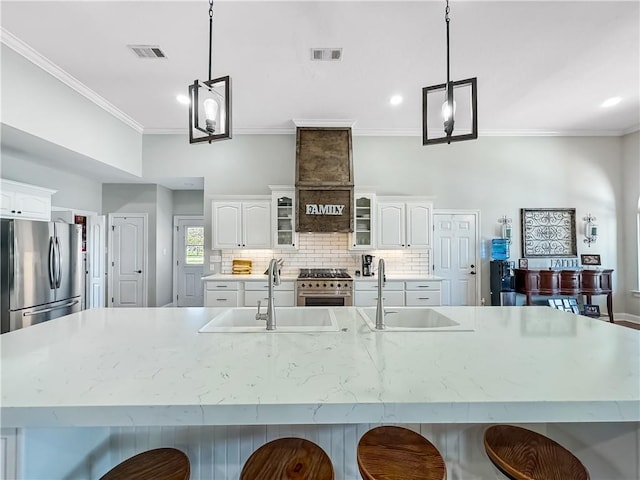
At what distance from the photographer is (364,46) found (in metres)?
3.03

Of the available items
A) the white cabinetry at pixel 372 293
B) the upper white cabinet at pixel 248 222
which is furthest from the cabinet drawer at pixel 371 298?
the upper white cabinet at pixel 248 222

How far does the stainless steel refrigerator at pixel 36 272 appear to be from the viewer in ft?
10.6

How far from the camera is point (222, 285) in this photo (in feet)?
14.9

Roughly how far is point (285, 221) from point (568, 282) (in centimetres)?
459

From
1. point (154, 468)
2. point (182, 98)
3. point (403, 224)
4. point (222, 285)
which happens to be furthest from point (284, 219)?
point (154, 468)

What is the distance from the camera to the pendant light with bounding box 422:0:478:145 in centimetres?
188

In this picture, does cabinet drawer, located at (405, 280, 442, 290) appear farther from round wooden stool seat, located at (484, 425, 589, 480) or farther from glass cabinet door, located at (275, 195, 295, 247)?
round wooden stool seat, located at (484, 425, 589, 480)

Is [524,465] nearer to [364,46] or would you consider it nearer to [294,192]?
[364,46]

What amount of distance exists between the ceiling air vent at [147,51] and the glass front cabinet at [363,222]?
3.00 metres

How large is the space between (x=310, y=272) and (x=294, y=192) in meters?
1.28

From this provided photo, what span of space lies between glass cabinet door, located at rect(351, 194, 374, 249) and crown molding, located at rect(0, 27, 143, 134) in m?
3.69

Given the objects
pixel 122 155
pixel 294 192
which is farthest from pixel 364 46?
pixel 122 155

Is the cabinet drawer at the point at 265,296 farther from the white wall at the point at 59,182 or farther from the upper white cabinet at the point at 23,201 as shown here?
the white wall at the point at 59,182

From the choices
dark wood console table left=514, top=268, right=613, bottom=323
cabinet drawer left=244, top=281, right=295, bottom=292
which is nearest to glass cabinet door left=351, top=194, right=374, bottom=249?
cabinet drawer left=244, top=281, right=295, bottom=292
